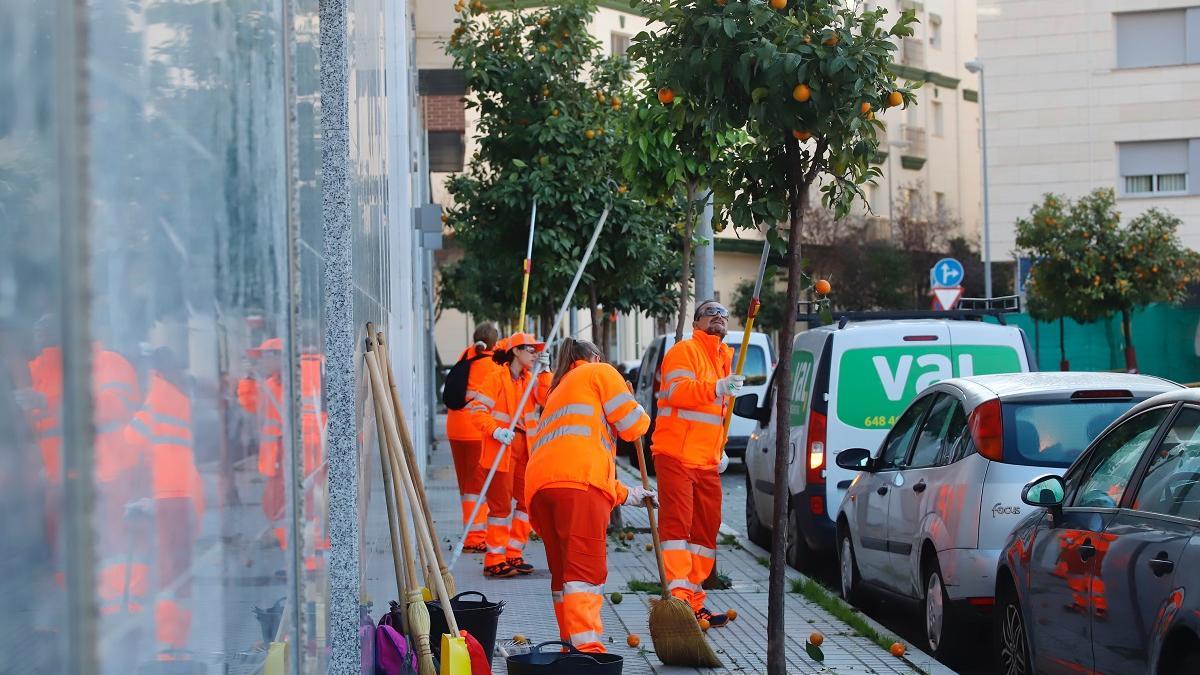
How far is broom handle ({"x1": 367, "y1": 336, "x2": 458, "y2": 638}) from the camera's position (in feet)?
17.0

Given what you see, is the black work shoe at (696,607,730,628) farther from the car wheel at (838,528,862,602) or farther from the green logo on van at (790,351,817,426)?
the green logo on van at (790,351,817,426)

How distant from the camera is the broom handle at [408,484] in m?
5.18

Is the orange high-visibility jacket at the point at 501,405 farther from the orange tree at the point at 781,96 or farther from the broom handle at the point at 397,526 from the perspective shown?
the broom handle at the point at 397,526

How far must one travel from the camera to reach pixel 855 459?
9.45 metres

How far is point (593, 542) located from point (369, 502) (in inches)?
70.0

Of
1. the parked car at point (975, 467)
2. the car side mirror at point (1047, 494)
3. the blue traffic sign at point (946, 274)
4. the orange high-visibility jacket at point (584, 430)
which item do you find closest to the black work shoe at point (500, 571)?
the parked car at point (975, 467)

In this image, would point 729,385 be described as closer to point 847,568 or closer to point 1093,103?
point 847,568

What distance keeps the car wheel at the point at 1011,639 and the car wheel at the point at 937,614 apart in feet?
2.62

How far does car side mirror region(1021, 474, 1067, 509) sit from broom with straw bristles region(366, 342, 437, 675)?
2577 millimetres

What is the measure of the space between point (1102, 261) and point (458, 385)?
A: 2777 centimetres

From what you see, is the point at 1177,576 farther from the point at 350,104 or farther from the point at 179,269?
the point at 179,269

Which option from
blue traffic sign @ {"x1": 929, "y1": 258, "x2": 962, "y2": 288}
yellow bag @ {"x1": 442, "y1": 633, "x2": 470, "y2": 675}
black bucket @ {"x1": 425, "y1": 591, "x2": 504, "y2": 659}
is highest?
blue traffic sign @ {"x1": 929, "y1": 258, "x2": 962, "y2": 288}

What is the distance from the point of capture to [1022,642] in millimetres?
6621

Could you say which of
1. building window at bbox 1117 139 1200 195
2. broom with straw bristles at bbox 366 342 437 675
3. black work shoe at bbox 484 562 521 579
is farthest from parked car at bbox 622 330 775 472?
building window at bbox 1117 139 1200 195
